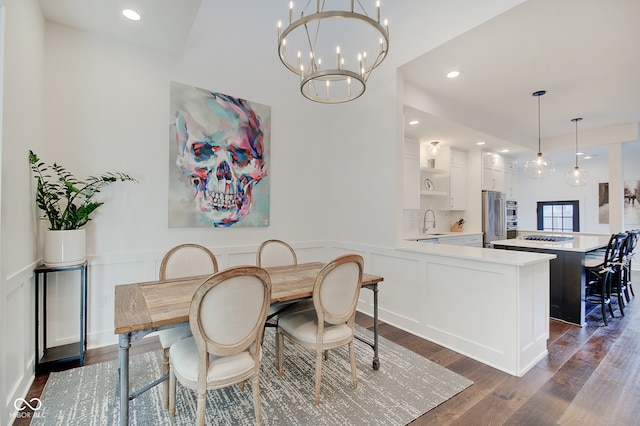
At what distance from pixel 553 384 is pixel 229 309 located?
246 centimetres

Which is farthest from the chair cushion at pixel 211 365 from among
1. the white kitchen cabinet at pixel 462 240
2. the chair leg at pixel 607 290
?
the chair leg at pixel 607 290

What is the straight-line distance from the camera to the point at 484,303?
250 centimetres

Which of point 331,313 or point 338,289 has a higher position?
point 338,289

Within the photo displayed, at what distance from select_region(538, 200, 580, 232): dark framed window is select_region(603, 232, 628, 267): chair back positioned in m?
5.12

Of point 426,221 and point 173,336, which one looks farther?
point 426,221

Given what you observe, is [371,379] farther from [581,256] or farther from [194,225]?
[581,256]

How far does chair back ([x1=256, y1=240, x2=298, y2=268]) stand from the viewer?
290 cm

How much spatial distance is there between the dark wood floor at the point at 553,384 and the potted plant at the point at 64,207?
3.08 ft

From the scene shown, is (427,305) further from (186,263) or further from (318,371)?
(186,263)

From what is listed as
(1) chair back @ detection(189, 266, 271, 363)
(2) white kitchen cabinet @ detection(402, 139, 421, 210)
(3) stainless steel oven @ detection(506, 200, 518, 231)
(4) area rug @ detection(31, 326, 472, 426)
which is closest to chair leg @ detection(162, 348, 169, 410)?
(4) area rug @ detection(31, 326, 472, 426)

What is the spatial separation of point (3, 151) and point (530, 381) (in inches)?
151

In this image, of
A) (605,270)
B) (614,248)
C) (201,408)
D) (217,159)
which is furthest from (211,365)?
(614,248)

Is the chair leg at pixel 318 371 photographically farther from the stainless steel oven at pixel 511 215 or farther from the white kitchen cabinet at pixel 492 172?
the stainless steel oven at pixel 511 215

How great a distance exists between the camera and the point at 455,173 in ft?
18.8
